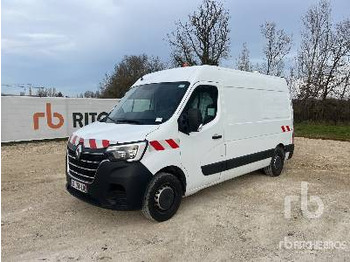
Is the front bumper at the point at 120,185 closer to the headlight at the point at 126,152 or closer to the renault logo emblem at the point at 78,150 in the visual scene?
the headlight at the point at 126,152

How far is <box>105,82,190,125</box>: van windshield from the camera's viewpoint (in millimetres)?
4984

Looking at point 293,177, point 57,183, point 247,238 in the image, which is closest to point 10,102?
point 57,183

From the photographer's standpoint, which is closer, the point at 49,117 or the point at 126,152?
the point at 126,152

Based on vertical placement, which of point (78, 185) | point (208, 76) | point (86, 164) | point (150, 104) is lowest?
point (78, 185)

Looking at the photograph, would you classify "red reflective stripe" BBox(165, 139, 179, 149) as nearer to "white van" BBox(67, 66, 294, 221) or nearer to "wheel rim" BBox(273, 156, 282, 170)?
"white van" BBox(67, 66, 294, 221)

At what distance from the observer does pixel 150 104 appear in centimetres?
530

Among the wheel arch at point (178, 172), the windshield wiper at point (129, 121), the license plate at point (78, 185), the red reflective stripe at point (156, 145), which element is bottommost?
the license plate at point (78, 185)

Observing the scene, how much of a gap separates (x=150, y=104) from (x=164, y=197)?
1.52 m

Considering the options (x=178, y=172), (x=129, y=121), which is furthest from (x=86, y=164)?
(x=178, y=172)

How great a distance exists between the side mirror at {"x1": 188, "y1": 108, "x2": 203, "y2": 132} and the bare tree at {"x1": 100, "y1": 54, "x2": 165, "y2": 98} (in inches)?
1332

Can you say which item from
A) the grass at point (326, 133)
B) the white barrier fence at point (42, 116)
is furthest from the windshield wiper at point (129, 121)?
the grass at point (326, 133)

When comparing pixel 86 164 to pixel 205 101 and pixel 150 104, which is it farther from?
pixel 205 101

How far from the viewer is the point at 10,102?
13.0m

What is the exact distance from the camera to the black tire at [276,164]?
7473mm
